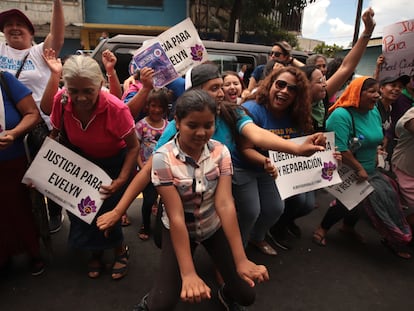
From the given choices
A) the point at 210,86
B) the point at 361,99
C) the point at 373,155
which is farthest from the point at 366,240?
the point at 210,86

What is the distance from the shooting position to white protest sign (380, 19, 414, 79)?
3.38m

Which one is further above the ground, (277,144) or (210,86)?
(210,86)

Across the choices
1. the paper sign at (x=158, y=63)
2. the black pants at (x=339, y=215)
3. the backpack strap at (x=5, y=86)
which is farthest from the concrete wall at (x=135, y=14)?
the black pants at (x=339, y=215)

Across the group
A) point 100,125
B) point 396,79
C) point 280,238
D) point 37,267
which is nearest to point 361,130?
point 396,79

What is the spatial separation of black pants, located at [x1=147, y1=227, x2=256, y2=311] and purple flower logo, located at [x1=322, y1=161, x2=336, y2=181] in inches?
49.2

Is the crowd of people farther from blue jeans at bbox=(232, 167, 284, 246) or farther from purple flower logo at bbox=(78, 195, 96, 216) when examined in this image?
purple flower logo at bbox=(78, 195, 96, 216)

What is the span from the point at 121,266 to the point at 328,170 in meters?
1.95

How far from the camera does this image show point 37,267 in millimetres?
2611

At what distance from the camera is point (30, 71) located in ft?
8.41

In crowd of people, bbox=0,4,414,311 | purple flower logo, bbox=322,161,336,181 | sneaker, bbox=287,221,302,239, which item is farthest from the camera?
sneaker, bbox=287,221,302,239

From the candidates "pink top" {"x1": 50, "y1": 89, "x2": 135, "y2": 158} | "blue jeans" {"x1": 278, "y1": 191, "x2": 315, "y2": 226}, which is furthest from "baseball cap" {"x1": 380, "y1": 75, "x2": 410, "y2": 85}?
"pink top" {"x1": 50, "y1": 89, "x2": 135, "y2": 158}

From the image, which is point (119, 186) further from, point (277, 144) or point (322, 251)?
point (322, 251)

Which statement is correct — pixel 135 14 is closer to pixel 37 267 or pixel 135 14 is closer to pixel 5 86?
pixel 5 86

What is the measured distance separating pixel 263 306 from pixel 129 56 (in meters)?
3.90
